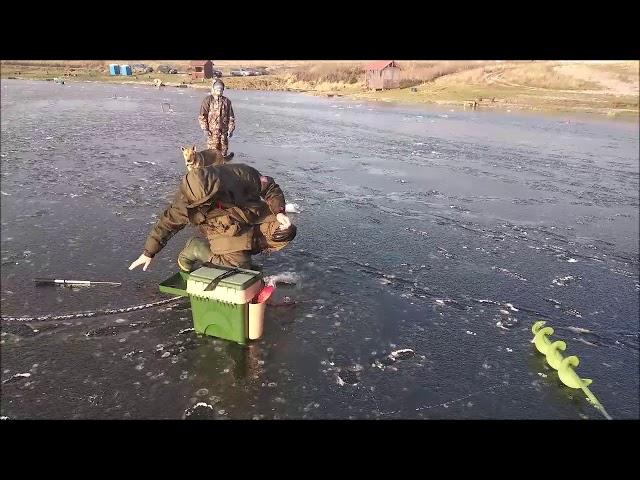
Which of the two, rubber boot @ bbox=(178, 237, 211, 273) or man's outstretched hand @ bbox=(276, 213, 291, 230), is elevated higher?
man's outstretched hand @ bbox=(276, 213, 291, 230)

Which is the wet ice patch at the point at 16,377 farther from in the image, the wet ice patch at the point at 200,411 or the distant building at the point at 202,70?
the distant building at the point at 202,70

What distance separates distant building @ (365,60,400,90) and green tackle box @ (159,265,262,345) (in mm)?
52856

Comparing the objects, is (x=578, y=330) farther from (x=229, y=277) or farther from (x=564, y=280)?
(x=229, y=277)

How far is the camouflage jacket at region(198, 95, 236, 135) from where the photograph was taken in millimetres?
10172

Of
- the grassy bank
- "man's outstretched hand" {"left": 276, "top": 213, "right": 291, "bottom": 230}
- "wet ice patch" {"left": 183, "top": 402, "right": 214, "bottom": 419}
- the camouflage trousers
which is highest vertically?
the grassy bank

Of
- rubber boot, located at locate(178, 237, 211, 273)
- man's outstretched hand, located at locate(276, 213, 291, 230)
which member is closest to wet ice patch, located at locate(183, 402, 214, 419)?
rubber boot, located at locate(178, 237, 211, 273)

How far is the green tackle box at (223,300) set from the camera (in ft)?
16.3

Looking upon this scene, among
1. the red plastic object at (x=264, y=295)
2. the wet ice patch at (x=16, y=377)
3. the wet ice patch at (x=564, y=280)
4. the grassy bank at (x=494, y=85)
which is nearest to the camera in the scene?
the wet ice patch at (x=16, y=377)

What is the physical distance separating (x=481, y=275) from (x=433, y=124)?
2242 cm

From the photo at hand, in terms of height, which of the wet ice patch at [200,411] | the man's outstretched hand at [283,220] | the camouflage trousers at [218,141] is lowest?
the wet ice patch at [200,411]

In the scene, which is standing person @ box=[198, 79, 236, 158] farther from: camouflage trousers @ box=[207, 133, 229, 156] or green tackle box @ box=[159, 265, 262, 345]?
green tackle box @ box=[159, 265, 262, 345]

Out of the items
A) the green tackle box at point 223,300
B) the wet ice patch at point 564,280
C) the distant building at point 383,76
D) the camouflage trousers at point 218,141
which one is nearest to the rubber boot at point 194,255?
the green tackle box at point 223,300
